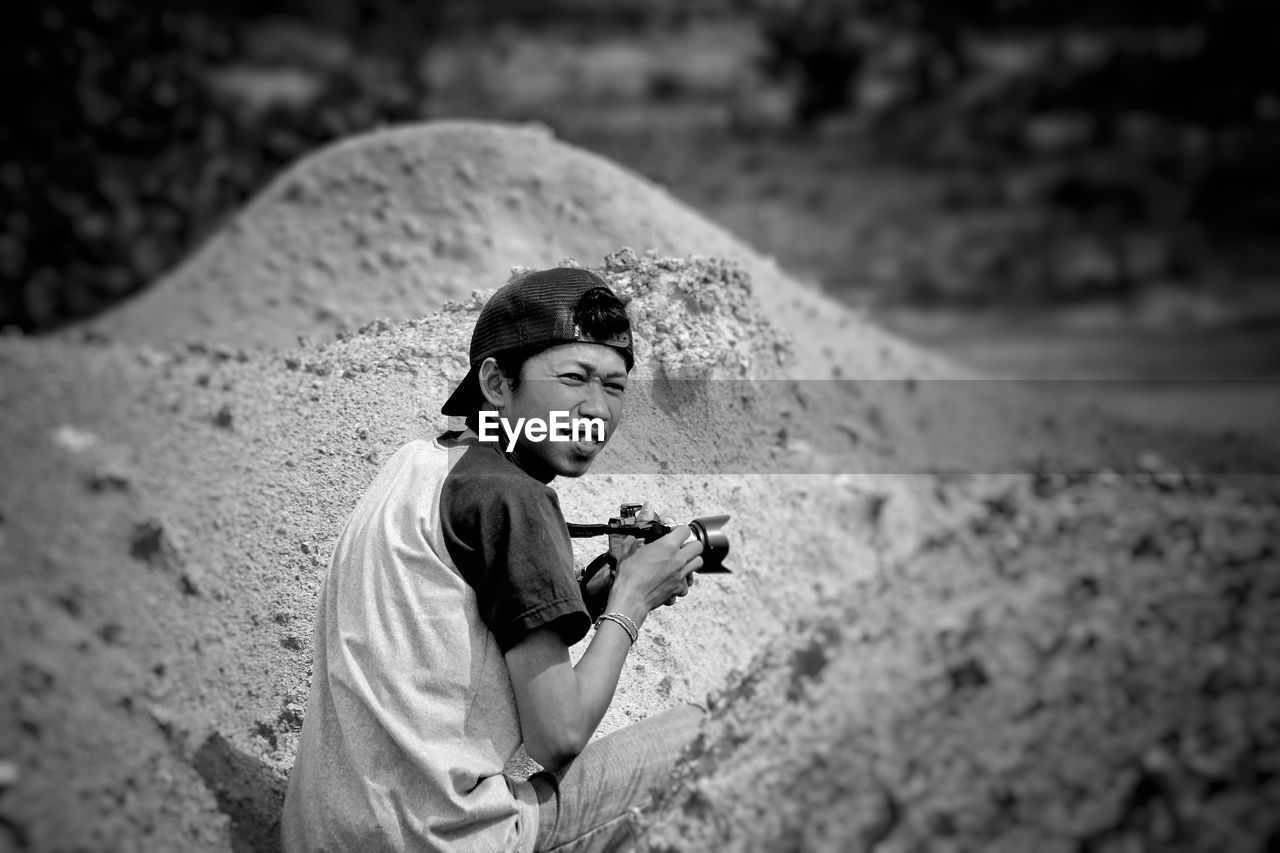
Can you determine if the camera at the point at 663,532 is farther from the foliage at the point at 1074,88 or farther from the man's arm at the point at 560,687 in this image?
the foliage at the point at 1074,88

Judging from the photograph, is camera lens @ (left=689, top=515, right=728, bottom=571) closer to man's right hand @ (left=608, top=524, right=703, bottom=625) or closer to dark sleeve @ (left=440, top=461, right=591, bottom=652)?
man's right hand @ (left=608, top=524, right=703, bottom=625)

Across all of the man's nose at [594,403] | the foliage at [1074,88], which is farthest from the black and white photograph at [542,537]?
the foliage at [1074,88]

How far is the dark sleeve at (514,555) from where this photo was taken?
2035 mm

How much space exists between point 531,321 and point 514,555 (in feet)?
1.53

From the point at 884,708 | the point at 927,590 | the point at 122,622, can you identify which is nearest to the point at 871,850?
the point at 884,708

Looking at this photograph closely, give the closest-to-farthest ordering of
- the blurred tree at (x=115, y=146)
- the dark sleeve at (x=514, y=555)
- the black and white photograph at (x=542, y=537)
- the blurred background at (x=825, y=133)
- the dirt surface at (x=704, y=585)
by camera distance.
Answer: the dark sleeve at (x=514, y=555), the black and white photograph at (x=542, y=537), the dirt surface at (x=704, y=585), the blurred tree at (x=115, y=146), the blurred background at (x=825, y=133)

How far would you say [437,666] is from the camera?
2100 millimetres

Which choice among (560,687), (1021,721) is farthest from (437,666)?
(1021,721)

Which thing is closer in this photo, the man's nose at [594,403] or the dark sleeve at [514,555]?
the dark sleeve at [514,555]

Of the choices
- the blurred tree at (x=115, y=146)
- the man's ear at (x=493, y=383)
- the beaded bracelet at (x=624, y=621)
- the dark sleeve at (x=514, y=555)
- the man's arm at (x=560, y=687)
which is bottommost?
the man's arm at (x=560, y=687)

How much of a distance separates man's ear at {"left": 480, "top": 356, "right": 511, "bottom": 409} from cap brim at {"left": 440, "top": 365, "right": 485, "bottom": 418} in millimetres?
16

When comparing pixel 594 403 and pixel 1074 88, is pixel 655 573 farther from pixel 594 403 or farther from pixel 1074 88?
pixel 1074 88

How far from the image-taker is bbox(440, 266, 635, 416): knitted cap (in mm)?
2289

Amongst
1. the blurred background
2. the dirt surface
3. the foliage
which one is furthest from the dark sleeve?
the foliage
